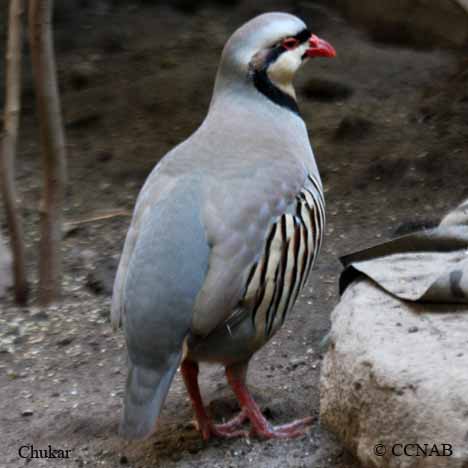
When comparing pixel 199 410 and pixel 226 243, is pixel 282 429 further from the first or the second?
pixel 226 243

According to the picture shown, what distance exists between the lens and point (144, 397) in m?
3.07

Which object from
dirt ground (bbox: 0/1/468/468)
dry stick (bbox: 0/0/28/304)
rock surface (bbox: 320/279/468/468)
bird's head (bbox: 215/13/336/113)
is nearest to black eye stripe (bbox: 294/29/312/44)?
bird's head (bbox: 215/13/336/113)

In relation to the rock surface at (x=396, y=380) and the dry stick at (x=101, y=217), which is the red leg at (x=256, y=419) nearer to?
the rock surface at (x=396, y=380)

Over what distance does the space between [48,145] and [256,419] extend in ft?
6.54

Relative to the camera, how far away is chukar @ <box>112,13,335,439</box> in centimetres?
309

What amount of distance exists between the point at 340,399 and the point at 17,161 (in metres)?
4.28

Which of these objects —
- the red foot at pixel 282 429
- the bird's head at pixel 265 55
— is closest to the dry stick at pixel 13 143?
the bird's head at pixel 265 55

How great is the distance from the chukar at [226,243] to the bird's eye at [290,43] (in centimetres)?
2

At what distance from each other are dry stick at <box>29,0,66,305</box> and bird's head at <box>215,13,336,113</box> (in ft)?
4.08

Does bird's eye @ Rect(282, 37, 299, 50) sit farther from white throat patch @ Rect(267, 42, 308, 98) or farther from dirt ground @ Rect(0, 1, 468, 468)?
dirt ground @ Rect(0, 1, 468, 468)

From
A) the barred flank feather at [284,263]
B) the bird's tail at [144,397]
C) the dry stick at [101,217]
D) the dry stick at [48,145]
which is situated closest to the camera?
the bird's tail at [144,397]

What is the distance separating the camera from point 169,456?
340cm

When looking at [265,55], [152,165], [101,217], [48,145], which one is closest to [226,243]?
[265,55]

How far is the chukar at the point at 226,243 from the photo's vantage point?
10.2ft
